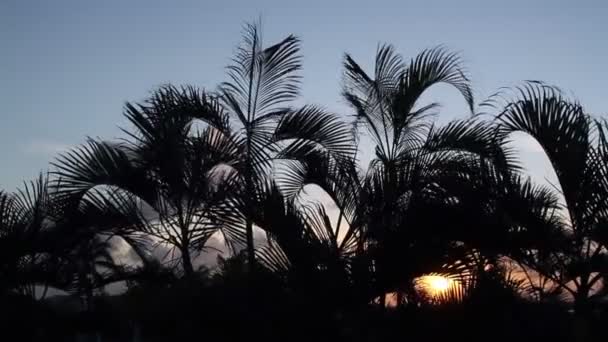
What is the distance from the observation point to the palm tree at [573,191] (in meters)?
6.89

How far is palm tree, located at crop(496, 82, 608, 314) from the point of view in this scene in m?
6.89

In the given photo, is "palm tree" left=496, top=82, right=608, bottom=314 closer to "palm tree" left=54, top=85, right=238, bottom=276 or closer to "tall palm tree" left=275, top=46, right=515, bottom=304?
"tall palm tree" left=275, top=46, right=515, bottom=304

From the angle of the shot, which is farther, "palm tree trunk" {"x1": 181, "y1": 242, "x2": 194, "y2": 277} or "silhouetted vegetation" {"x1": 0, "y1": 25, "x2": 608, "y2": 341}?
"palm tree trunk" {"x1": 181, "y1": 242, "x2": 194, "y2": 277}

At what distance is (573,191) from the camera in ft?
23.0

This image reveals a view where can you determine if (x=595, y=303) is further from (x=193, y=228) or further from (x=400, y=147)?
(x=193, y=228)

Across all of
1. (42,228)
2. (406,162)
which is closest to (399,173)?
(406,162)

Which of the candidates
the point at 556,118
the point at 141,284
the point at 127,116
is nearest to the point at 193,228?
the point at 127,116

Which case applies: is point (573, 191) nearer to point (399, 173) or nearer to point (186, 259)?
point (399, 173)

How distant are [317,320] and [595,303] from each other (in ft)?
8.72

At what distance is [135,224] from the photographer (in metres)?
9.12

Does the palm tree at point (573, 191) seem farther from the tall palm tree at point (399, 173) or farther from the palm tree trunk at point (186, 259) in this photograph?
the palm tree trunk at point (186, 259)

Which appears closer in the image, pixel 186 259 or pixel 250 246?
pixel 250 246

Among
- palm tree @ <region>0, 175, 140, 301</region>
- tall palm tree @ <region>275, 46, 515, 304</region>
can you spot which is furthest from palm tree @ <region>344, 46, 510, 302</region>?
palm tree @ <region>0, 175, 140, 301</region>

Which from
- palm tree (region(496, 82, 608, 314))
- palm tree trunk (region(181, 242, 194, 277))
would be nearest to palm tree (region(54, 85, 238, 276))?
palm tree trunk (region(181, 242, 194, 277))
